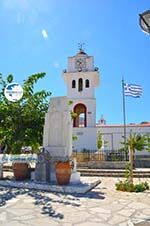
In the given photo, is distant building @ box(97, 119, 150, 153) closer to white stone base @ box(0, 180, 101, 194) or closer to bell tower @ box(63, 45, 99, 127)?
bell tower @ box(63, 45, 99, 127)

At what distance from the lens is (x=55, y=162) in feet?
35.7

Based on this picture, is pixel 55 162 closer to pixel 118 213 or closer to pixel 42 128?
pixel 42 128

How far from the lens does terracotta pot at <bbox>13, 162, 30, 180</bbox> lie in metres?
10.8

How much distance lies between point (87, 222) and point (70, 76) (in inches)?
1014

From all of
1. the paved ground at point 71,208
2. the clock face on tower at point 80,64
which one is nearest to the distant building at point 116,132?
the clock face on tower at point 80,64

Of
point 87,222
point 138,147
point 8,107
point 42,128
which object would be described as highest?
point 8,107

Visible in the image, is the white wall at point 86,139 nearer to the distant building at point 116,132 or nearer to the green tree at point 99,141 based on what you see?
the green tree at point 99,141

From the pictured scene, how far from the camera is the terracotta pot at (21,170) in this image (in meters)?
10.8

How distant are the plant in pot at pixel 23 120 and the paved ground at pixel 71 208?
10.2ft

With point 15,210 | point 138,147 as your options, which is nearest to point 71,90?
point 138,147

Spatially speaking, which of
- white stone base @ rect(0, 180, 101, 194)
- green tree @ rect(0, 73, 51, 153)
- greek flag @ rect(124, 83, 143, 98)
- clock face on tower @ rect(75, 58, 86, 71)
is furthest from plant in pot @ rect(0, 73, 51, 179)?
clock face on tower @ rect(75, 58, 86, 71)

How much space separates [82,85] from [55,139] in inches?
772

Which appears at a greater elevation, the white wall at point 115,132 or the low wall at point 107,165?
the white wall at point 115,132

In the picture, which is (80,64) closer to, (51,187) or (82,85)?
(82,85)
